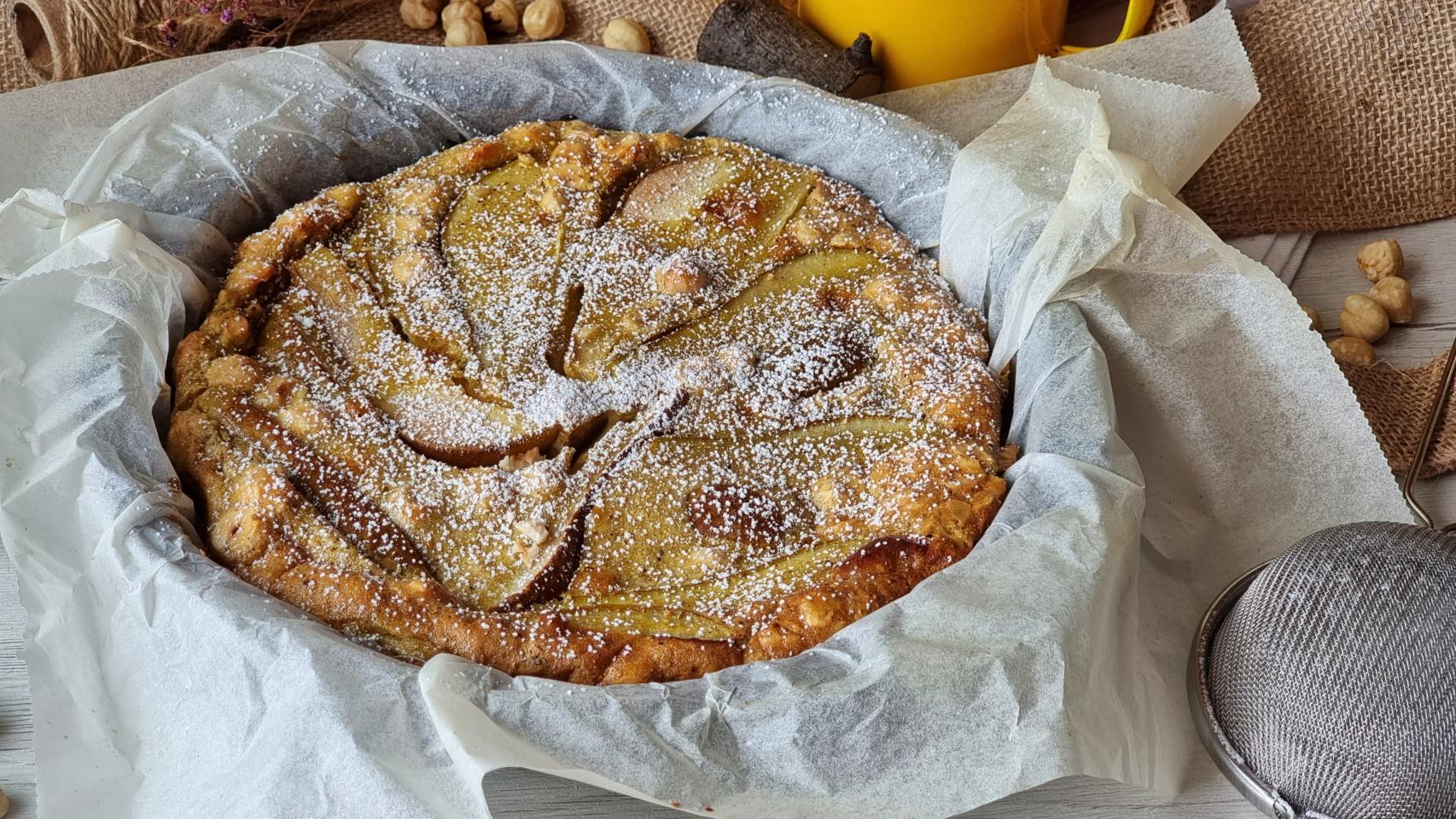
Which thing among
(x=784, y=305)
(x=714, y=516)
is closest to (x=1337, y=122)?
(x=784, y=305)

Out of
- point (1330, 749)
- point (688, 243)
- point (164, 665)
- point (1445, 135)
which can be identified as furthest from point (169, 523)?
point (1445, 135)

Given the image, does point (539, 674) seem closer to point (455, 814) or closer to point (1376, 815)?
point (455, 814)

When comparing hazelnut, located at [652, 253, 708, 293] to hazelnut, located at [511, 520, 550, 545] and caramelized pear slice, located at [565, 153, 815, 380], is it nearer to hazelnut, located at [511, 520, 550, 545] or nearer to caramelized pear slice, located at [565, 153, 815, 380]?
caramelized pear slice, located at [565, 153, 815, 380]

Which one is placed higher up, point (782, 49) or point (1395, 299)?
point (782, 49)

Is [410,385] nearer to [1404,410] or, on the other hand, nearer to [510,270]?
[510,270]

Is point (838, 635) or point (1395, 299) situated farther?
point (1395, 299)

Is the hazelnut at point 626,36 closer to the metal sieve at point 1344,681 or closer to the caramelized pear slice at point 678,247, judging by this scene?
the caramelized pear slice at point 678,247

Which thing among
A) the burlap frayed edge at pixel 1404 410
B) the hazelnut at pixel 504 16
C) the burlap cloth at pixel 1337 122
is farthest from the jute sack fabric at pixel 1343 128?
the hazelnut at pixel 504 16
